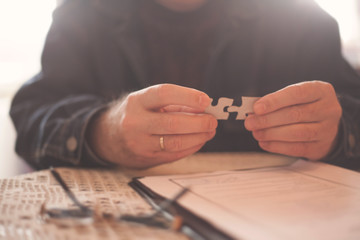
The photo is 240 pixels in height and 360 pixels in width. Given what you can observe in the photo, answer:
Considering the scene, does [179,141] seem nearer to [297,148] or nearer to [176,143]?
[176,143]

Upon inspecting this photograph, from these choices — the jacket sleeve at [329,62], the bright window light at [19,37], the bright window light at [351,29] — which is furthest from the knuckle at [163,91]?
the bright window light at [351,29]

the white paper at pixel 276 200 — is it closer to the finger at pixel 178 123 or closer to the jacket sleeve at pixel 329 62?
the finger at pixel 178 123

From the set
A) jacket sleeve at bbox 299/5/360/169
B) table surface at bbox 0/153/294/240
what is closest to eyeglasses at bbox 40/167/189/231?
table surface at bbox 0/153/294/240

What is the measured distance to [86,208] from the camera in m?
0.36

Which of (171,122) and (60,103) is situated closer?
(171,122)

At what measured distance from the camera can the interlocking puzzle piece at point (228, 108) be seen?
52 cm

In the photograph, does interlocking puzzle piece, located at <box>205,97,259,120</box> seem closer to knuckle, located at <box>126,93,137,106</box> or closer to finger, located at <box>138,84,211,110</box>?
finger, located at <box>138,84,211,110</box>

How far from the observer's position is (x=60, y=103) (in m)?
0.76

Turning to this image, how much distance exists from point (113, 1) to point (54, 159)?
74cm

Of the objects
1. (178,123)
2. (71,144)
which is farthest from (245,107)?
(71,144)

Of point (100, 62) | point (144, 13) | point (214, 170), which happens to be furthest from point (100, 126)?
point (144, 13)

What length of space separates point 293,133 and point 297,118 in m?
0.03

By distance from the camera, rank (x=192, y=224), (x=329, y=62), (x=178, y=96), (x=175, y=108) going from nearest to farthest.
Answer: (x=192, y=224)
(x=178, y=96)
(x=175, y=108)
(x=329, y=62)

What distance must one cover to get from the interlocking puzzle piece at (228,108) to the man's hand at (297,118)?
14mm
